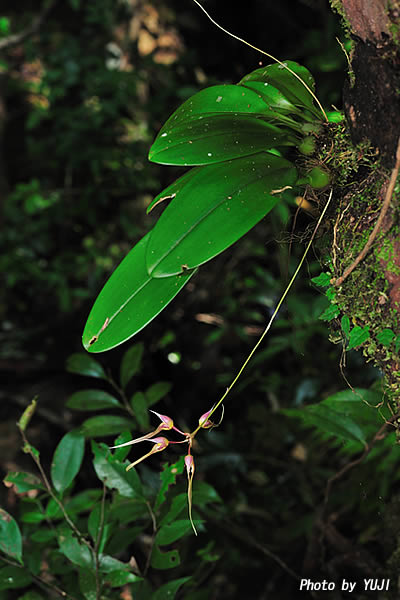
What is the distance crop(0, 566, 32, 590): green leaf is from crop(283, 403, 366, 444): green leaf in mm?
501

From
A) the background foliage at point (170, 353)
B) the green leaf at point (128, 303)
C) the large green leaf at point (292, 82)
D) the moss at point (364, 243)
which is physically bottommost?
the background foliage at point (170, 353)

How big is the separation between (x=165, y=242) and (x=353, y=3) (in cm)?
30

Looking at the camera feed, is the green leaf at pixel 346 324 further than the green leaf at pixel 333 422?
No

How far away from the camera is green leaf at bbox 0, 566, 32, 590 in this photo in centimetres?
78

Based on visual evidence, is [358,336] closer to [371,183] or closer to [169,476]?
[371,183]

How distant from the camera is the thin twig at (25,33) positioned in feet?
7.96

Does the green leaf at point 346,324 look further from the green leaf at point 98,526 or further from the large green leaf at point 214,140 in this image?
the green leaf at point 98,526

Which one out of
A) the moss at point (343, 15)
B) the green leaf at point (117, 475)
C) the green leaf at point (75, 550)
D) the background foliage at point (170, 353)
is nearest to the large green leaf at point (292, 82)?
the moss at point (343, 15)

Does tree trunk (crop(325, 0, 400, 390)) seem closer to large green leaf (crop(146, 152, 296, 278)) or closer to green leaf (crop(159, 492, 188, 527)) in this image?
large green leaf (crop(146, 152, 296, 278))

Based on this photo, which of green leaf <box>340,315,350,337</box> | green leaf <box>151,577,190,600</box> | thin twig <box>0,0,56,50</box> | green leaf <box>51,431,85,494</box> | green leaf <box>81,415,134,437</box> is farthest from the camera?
thin twig <box>0,0,56,50</box>

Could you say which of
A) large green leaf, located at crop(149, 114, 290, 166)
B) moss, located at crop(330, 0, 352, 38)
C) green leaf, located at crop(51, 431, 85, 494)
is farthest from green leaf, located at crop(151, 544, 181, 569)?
moss, located at crop(330, 0, 352, 38)

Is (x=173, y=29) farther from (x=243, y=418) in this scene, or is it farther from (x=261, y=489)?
(x=261, y=489)

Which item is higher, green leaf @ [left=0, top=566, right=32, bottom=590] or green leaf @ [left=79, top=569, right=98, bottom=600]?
green leaf @ [left=79, top=569, right=98, bottom=600]

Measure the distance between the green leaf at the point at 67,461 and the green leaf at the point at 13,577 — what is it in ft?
0.41
